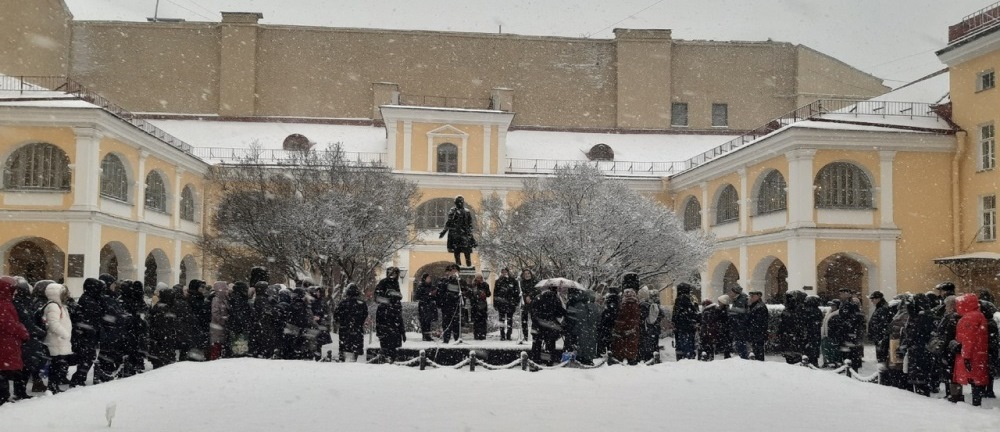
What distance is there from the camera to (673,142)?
1700 inches

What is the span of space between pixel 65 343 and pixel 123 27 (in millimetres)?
39001

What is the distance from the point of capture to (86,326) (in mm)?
11148

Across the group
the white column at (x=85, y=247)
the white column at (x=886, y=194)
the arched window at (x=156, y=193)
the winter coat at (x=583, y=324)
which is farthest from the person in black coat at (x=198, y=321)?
the white column at (x=886, y=194)

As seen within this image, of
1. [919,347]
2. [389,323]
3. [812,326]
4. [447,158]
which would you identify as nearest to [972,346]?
[919,347]

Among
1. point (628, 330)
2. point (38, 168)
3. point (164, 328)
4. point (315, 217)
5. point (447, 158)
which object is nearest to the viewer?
point (164, 328)

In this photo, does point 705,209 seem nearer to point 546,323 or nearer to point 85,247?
point 85,247

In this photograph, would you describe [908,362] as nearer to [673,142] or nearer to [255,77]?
[673,142]

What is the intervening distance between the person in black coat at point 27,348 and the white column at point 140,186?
19.9m

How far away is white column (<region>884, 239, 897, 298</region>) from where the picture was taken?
26.8 meters


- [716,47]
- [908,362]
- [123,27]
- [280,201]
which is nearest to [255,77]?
[123,27]

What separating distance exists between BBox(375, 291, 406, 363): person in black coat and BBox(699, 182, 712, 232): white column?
2231cm

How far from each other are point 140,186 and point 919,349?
25267 mm

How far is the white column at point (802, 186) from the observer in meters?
26.6

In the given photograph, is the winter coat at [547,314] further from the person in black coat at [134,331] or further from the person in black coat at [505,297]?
the person in black coat at [134,331]
